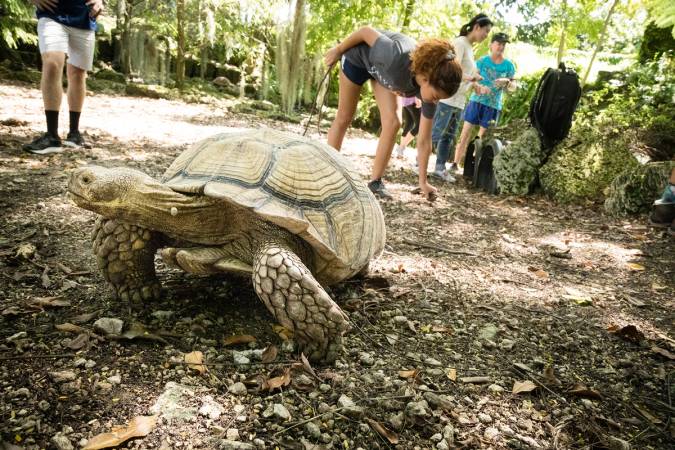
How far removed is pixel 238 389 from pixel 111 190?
974 millimetres

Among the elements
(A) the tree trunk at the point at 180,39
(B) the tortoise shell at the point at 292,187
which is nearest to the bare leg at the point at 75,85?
(B) the tortoise shell at the point at 292,187

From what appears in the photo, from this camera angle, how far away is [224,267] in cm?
203

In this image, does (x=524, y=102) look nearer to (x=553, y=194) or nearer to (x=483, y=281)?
(x=553, y=194)

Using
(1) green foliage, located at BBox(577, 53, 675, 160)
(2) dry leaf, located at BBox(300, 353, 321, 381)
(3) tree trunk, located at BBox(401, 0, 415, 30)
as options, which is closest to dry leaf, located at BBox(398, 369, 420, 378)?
(2) dry leaf, located at BBox(300, 353, 321, 381)

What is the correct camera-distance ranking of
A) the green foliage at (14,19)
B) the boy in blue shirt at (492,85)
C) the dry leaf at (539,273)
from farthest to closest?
1. the green foliage at (14,19)
2. the boy in blue shirt at (492,85)
3. the dry leaf at (539,273)

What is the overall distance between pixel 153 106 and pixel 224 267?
9.67 meters

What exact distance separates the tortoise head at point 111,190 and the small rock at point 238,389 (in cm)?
85

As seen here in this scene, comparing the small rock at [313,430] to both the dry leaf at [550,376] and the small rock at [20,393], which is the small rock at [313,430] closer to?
the small rock at [20,393]

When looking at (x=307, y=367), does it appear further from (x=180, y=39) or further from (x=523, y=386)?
(x=180, y=39)

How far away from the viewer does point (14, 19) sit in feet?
31.7

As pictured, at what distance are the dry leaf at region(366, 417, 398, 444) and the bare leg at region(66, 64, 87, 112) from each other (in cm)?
504

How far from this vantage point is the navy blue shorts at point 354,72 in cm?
456

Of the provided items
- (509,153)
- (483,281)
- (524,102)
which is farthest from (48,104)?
(524,102)

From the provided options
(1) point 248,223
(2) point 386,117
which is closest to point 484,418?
(1) point 248,223
